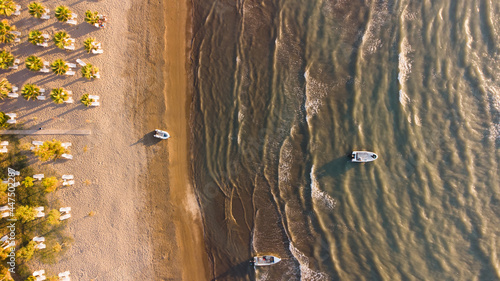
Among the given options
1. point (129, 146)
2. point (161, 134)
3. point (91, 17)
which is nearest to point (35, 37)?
point (91, 17)

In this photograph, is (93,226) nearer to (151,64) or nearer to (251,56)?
(151,64)

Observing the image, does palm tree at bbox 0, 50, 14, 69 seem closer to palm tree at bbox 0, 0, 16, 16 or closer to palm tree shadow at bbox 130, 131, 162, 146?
palm tree at bbox 0, 0, 16, 16

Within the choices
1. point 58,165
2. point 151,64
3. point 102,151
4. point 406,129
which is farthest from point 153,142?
point 406,129

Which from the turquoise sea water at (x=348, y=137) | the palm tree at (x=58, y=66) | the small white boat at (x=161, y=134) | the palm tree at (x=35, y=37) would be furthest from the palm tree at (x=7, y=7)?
the small white boat at (x=161, y=134)

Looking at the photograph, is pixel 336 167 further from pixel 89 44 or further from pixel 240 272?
pixel 89 44

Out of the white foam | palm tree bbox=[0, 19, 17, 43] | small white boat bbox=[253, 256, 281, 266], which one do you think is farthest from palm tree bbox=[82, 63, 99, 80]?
the white foam
